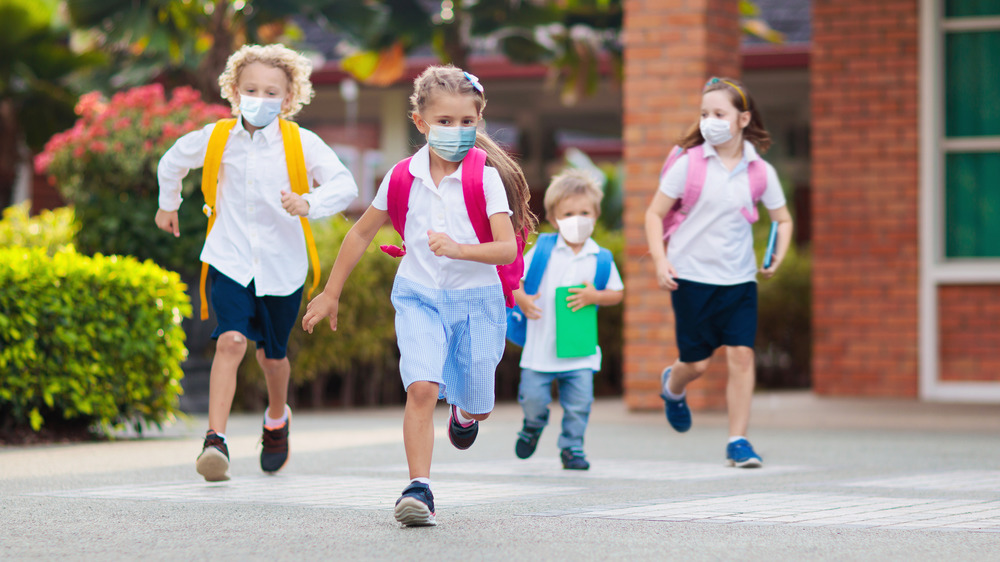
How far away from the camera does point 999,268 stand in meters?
11.5

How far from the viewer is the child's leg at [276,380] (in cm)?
670

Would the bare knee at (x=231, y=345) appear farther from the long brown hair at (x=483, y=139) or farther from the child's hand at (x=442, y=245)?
the child's hand at (x=442, y=245)

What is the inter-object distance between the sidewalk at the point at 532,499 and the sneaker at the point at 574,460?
2.3 inches

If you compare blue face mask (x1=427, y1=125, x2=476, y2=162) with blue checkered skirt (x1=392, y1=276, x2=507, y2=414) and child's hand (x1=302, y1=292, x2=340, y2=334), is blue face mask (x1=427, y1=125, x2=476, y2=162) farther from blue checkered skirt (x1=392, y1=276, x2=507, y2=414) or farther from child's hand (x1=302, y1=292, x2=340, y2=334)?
child's hand (x1=302, y1=292, x2=340, y2=334)

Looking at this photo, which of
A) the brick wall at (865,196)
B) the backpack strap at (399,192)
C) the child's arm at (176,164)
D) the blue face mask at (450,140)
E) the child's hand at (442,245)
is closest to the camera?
the child's hand at (442,245)

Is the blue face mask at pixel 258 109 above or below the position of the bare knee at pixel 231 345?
above

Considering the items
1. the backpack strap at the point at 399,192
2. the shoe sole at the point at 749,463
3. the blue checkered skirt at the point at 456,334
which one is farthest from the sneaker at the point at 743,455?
the backpack strap at the point at 399,192

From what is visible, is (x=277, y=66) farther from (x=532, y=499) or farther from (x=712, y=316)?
(x=712, y=316)

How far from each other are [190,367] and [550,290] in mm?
4476

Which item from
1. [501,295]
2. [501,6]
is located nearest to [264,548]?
[501,295]

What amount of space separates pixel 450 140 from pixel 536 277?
2.15 metres

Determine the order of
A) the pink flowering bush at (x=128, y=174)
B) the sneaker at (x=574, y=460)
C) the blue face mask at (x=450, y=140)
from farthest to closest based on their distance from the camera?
the pink flowering bush at (x=128, y=174) → the sneaker at (x=574, y=460) → the blue face mask at (x=450, y=140)

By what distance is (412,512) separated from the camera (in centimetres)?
480

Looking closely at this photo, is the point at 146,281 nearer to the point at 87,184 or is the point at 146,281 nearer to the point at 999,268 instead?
the point at 87,184
